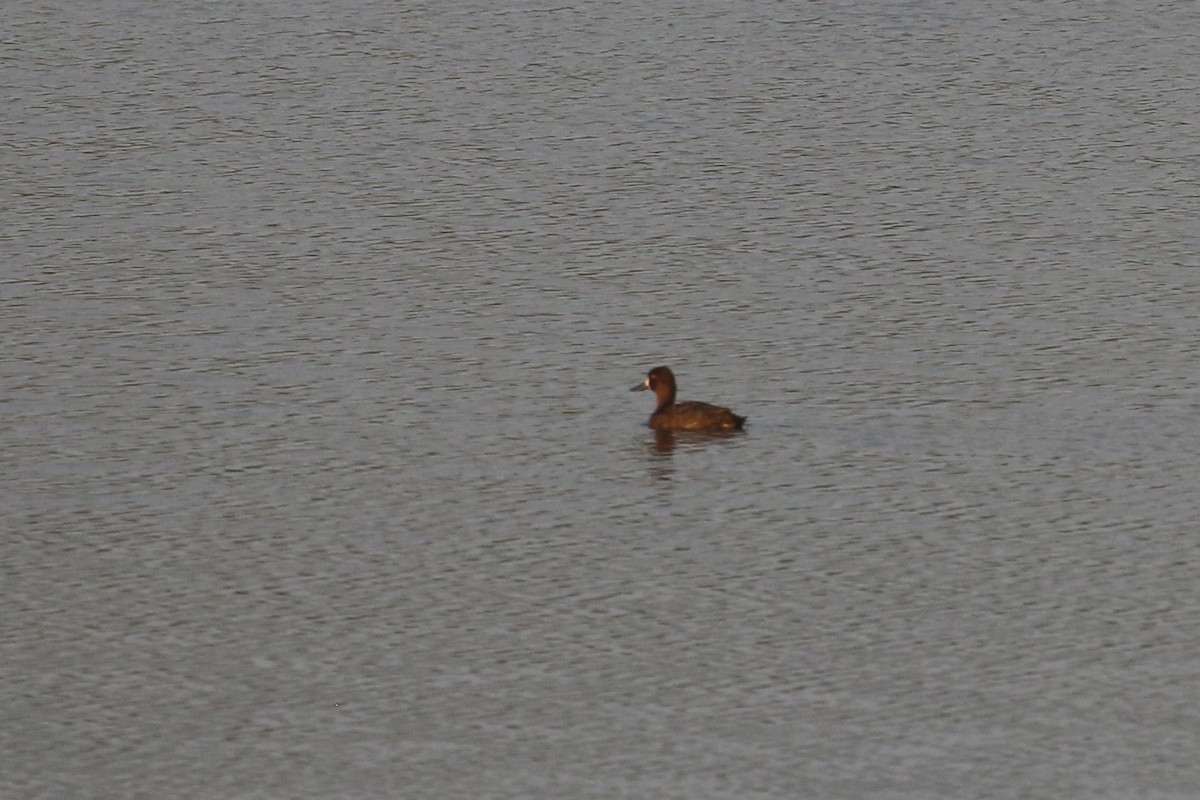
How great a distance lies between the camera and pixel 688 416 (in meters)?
22.8

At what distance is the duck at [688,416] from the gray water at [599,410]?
0.18 meters

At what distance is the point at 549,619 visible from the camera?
1853 cm

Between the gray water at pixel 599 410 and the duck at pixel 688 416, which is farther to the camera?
the duck at pixel 688 416

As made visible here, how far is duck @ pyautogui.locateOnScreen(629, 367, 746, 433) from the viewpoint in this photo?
22.8 metres

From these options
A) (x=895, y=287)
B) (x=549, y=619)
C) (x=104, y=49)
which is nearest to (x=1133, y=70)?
(x=895, y=287)

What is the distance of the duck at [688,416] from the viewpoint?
22.8 metres

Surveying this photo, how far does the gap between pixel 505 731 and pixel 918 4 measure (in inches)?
1062

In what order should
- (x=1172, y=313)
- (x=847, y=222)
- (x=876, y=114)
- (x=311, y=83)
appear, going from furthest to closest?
(x=311, y=83), (x=876, y=114), (x=847, y=222), (x=1172, y=313)

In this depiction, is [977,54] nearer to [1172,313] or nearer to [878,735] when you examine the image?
[1172,313]

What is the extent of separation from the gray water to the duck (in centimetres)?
18

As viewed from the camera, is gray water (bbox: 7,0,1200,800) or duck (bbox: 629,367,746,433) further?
duck (bbox: 629,367,746,433)

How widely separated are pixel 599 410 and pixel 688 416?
1225 mm

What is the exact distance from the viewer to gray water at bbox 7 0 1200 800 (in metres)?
16.6

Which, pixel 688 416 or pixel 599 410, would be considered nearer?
pixel 688 416
